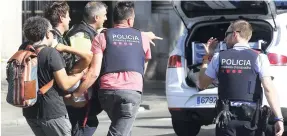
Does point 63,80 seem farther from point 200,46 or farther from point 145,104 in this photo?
point 145,104

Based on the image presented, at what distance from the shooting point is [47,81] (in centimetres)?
577

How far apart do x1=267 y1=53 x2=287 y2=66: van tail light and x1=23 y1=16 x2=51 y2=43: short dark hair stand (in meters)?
3.58

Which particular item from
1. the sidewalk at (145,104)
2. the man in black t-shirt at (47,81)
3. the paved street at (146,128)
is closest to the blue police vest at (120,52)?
the man in black t-shirt at (47,81)

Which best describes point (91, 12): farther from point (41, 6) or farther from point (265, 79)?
point (41, 6)

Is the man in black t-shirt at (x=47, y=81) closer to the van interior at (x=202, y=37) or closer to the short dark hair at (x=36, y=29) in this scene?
the short dark hair at (x=36, y=29)

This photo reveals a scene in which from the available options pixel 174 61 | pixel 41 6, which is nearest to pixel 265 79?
pixel 174 61

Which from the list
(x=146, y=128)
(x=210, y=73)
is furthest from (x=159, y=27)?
(x=210, y=73)

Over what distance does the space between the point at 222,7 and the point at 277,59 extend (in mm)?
1243

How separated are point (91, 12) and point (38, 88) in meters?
1.30

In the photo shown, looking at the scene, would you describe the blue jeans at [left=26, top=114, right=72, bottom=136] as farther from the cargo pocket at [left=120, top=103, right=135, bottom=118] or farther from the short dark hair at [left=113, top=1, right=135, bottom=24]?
the short dark hair at [left=113, top=1, right=135, bottom=24]

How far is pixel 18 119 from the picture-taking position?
1313cm

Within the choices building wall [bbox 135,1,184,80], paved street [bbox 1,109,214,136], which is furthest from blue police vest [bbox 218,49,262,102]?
building wall [bbox 135,1,184,80]

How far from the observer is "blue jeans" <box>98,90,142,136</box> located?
627cm

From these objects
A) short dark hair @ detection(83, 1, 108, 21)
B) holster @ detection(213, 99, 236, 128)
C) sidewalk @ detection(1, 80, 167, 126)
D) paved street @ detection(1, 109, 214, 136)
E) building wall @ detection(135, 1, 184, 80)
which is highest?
short dark hair @ detection(83, 1, 108, 21)
